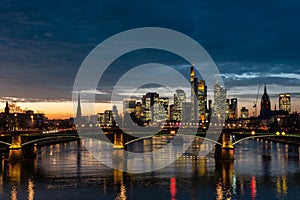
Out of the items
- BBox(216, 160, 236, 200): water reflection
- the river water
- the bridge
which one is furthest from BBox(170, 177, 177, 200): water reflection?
the bridge

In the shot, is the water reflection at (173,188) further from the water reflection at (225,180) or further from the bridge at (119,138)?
the bridge at (119,138)

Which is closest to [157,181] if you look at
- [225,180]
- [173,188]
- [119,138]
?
[173,188]

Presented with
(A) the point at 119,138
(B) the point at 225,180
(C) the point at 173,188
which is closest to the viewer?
(C) the point at 173,188

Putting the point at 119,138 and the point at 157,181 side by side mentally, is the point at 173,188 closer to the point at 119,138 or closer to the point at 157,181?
the point at 157,181

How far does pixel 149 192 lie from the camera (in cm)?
5612

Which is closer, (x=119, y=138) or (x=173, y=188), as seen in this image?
(x=173, y=188)

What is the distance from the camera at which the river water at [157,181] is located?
54.3 m

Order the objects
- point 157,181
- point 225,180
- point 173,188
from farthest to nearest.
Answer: point 225,180
point 157,181
point 173,188

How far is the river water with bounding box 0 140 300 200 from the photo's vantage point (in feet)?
178

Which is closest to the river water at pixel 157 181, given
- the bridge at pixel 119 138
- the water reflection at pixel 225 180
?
the water reflection at pixel 225 180

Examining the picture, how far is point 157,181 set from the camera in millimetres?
64000

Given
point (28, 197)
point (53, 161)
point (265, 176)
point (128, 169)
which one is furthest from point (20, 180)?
point (265, 176)

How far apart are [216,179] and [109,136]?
40.6 meters

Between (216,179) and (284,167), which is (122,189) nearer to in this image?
(216,179)
